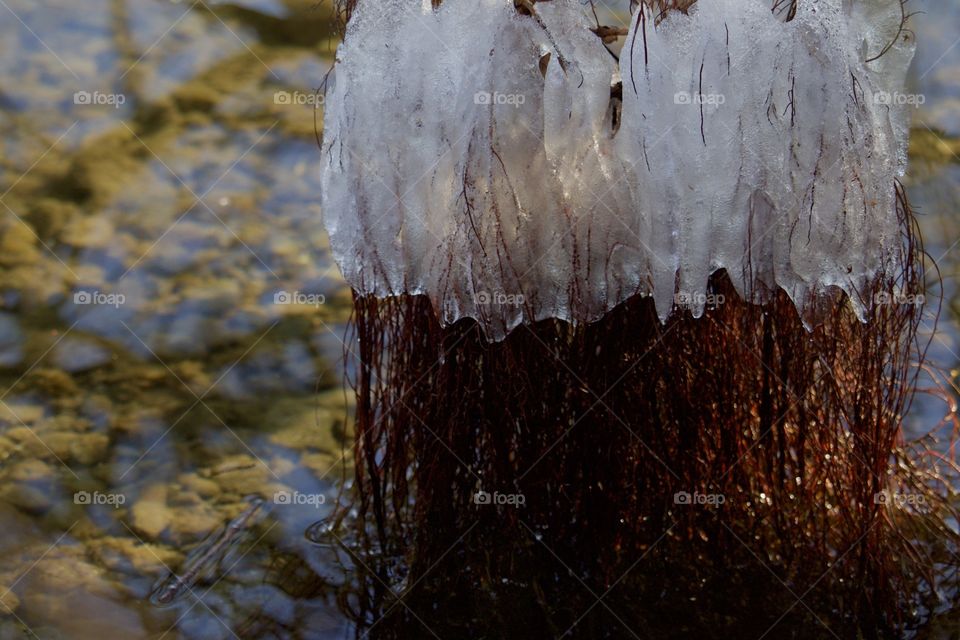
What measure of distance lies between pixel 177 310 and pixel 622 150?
2042mm

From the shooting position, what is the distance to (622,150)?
220 cm

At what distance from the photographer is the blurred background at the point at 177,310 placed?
9.31 feet

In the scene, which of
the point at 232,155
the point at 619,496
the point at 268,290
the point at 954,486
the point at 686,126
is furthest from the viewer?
the point at 232,155

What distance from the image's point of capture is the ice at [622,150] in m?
2.15

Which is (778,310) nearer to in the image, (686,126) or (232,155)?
(686,126)

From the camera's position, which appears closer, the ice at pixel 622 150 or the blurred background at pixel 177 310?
the ice at pixel 622 150

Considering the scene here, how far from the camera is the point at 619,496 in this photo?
2588mm

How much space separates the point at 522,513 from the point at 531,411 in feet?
0.95

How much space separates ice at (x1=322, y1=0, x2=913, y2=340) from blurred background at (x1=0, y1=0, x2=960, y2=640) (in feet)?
3.41

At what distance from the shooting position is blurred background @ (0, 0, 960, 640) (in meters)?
2.84

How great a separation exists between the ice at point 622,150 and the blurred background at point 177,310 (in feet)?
3.41

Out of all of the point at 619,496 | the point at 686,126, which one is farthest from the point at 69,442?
the point at 686,126

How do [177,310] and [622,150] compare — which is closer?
[622,150]

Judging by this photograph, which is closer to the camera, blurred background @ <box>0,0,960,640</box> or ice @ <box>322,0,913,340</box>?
ice @ <box>322,0,913,340</box>
